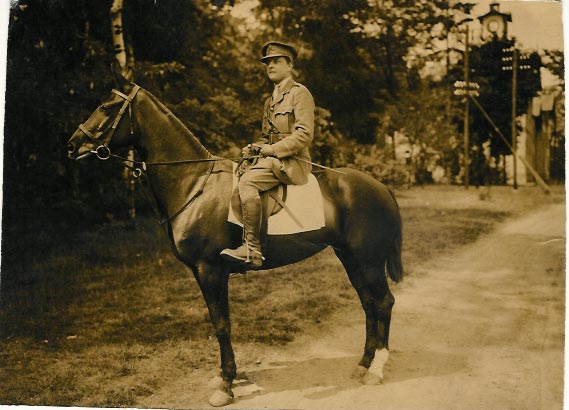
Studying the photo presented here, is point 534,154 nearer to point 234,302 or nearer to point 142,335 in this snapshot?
point 234,302

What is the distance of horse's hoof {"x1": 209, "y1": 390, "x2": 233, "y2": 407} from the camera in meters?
4.09

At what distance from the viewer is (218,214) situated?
3.99 meters

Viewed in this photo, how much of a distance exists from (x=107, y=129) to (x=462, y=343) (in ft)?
10.7

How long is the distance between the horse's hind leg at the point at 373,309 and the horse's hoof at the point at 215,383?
108 cm

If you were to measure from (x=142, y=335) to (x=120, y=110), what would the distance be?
1.87 meters

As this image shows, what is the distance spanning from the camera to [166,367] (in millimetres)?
4273

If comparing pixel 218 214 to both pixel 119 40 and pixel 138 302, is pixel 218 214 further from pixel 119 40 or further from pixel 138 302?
pixel 119 40

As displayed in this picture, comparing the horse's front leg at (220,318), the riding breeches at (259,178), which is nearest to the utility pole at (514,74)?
the riding breeches at (259,178)

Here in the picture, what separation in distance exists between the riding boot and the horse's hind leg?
0.81 metres

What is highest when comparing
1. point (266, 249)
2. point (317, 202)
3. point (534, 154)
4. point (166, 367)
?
point (534, 154)

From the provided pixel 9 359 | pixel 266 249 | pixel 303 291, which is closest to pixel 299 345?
pixel 303 291

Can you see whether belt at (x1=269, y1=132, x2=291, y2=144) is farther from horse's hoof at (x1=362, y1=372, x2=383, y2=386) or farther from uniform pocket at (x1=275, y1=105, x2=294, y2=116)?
horse's hoof at (x1=362, y1=372, x2=383, y2=386)

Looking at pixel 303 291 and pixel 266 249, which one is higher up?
pixel 266 249

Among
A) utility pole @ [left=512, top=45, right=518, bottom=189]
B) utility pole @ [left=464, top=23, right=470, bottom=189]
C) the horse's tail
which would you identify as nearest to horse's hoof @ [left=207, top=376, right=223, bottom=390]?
the horse's tail
